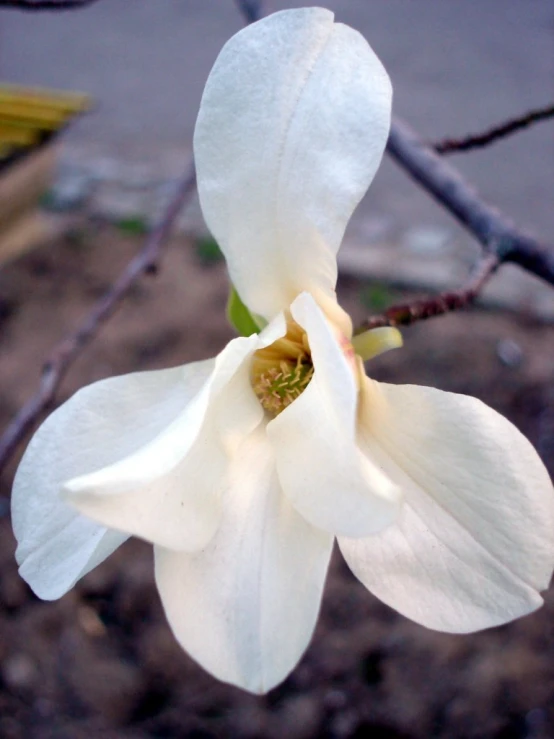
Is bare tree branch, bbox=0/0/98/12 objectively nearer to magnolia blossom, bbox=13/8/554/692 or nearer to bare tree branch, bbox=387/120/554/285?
bare tree branch, bbox=387/120/554/285

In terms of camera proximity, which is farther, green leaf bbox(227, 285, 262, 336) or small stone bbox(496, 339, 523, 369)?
small stone bbox(496, 339, 523, 369)

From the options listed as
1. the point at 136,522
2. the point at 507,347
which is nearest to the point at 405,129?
the point at 136,522

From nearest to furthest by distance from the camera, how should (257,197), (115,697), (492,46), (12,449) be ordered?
(257,197), (12,449), (115,697), (492,46)

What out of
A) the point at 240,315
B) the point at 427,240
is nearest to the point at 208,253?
the point at 427,240

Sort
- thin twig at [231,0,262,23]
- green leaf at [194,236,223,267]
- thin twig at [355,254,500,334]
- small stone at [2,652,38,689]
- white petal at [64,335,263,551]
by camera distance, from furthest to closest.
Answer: green leaf at [194,236,223,267]
small stone at [2,652,38,689]
thin twig at [231,0,262,23]
thin twig at [355,254,500,334]
white petal at [64,335,263,551]

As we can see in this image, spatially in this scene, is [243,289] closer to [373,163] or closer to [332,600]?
[373,163]

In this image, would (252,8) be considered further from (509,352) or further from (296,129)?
(509,352)

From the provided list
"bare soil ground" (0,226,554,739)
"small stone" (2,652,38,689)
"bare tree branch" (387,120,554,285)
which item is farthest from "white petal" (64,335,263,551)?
"small stone" (2,652,38,689)
